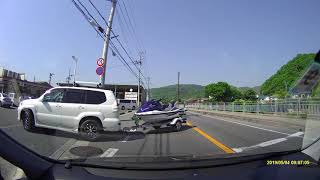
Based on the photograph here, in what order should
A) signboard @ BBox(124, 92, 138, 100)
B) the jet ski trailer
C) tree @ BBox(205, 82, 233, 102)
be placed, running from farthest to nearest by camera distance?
tree @ BBox(205, 82, 233, 102) → signboard @ BBox(124, 92, 138, 100) → the jet ski trailer

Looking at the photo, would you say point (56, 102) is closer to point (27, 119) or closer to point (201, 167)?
point (27, 119)

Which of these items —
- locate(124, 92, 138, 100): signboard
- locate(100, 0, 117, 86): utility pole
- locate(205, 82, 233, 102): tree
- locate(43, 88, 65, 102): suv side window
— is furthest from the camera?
locate(205, 82, 233, 102): tree

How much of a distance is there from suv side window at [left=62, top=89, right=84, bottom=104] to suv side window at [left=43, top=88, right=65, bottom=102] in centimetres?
14

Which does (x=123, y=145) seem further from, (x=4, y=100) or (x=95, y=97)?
(x=95, y=97)

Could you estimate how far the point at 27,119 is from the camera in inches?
265

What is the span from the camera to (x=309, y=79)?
2.77 meters

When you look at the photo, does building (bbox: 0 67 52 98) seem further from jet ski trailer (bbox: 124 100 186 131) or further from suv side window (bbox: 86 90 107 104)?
jet ski trailer (bbox: 124 100 186 131)

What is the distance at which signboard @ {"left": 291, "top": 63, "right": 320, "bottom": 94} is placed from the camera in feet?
8.97

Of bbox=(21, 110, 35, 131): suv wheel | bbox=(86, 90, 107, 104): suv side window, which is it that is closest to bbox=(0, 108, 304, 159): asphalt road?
bbox=(21, 110, 35, 131): suv wheel

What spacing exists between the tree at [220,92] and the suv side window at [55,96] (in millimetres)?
117046

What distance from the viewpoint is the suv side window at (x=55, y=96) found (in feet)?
26.2

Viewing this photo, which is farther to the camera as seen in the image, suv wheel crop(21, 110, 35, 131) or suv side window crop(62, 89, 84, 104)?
suv side window crop(62, 89, 84, 104)

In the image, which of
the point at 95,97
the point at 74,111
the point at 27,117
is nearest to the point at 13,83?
the point at 27,117

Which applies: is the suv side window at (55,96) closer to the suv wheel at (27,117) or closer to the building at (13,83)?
the suv wheel at (27,117)
